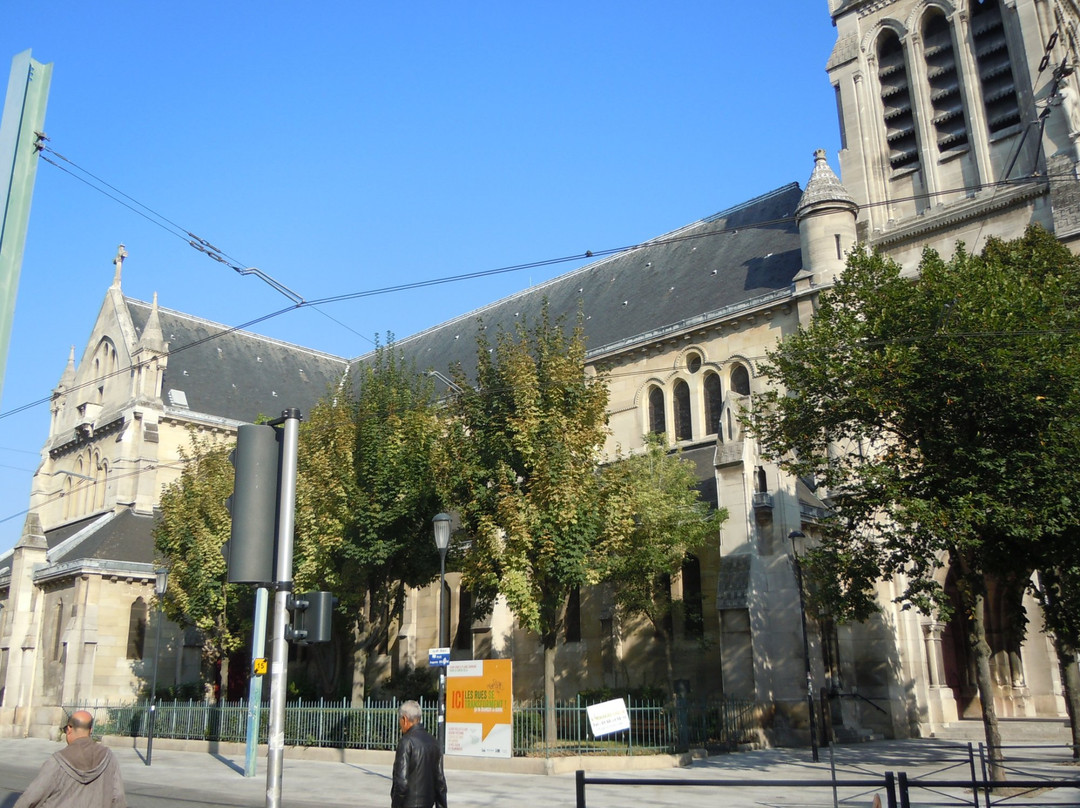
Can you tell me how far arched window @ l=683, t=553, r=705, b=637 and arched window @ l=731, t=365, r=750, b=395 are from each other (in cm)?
724

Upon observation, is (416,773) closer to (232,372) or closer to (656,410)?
(656,410)

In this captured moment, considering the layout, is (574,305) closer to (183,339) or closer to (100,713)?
(183,339)

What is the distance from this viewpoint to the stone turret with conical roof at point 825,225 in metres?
31.6

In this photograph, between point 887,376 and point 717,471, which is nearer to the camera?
point 887,376

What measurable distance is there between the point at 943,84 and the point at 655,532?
24.3m

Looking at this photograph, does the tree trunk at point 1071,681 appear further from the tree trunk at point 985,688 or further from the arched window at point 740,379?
the arched window at point 740,379

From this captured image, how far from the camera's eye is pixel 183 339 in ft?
159

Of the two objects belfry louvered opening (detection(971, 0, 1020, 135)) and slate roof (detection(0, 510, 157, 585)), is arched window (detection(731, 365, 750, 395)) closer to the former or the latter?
belfry louvered opening (detection(971, 0, 1020, 135))

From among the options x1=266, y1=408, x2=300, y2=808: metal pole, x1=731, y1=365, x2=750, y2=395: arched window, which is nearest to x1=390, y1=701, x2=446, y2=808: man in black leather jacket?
x1=266, y1=408, x2=300, y2=808: metal pole

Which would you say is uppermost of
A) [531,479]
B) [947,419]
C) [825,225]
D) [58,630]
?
[825,225]

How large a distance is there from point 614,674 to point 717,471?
7.32 metres

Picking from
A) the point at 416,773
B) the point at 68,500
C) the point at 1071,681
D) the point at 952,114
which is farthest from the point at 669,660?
the point at 68,500

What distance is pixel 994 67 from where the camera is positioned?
34.9m

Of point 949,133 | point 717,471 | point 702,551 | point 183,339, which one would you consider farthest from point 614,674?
point 183,339
